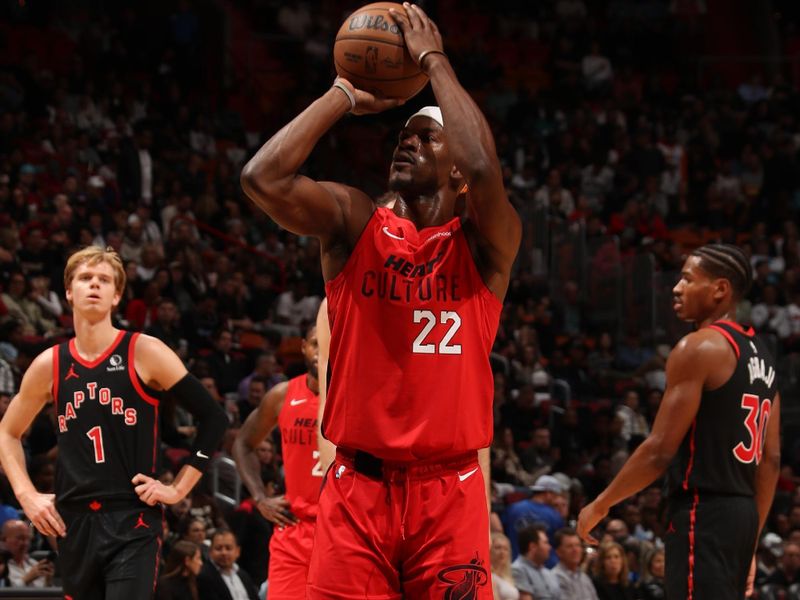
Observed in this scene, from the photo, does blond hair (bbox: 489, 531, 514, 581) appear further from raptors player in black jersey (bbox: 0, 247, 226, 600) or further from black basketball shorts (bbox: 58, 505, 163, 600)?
black basketball shorts (bbox: 58, 505, 163, 600)

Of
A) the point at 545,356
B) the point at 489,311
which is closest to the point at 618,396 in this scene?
the point at 545,356

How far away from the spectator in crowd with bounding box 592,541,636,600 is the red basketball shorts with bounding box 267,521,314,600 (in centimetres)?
439

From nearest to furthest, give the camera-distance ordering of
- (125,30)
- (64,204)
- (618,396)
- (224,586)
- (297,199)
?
(297,199) < (224,586) < (64,204) < (618,396) < (125,30)

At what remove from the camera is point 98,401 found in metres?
5.48

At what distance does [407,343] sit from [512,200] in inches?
513

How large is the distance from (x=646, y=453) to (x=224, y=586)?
423 cm

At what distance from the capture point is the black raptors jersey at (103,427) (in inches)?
213

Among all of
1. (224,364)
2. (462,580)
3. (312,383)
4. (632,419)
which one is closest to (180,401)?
(312,383)

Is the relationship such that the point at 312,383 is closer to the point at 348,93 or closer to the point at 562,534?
the point at 348,93

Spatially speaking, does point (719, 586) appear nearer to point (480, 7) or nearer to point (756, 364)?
point (756, 364)

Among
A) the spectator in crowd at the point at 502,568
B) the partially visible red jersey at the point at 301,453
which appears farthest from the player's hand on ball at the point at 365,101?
the spectator in crowd at the point at 502,568

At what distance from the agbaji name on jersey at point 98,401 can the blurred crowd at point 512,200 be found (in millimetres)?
3230

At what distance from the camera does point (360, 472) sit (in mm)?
3836

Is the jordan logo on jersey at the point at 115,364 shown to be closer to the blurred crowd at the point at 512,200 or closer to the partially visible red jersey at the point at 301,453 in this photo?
the partially visible red jersey at the point at 301,453
